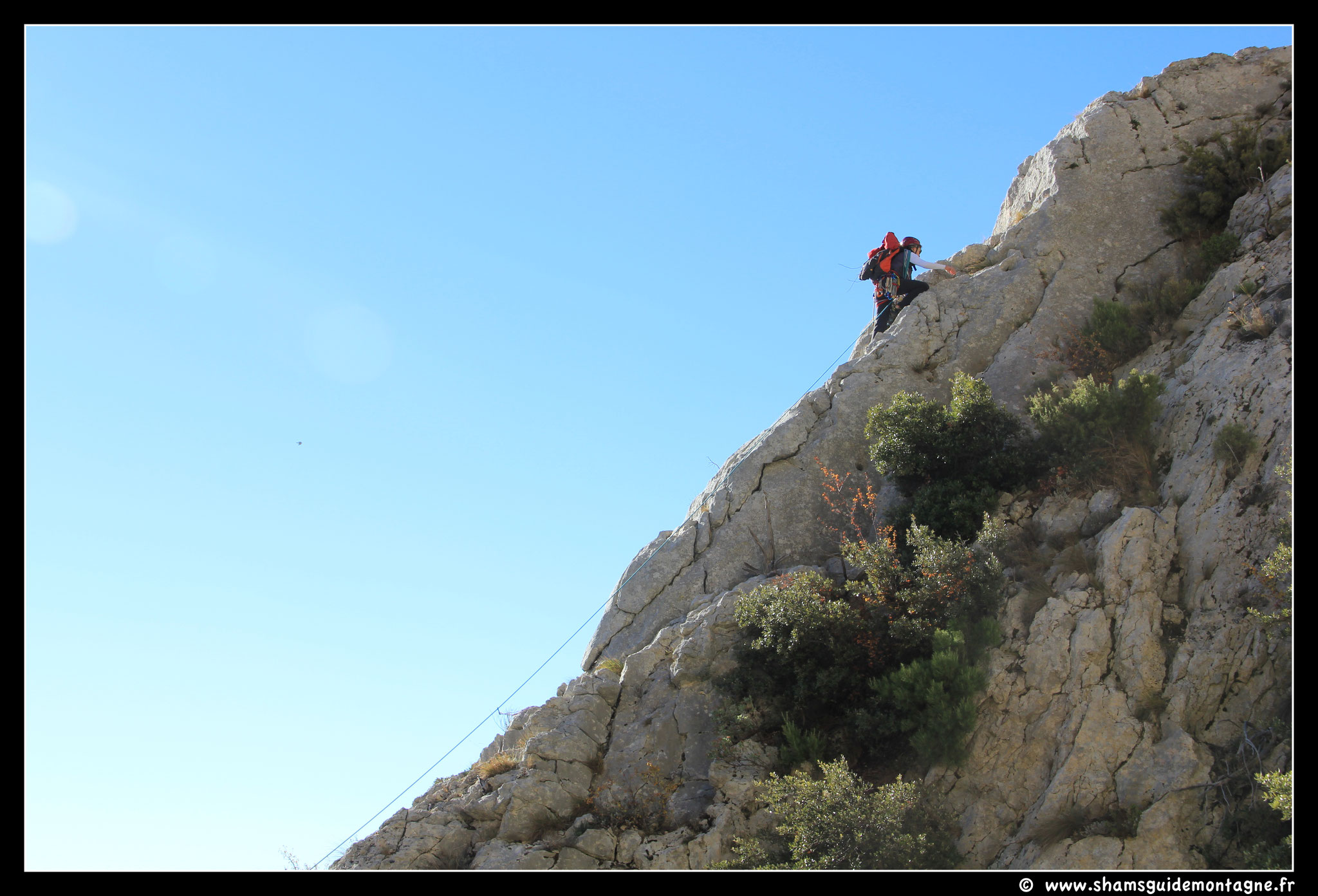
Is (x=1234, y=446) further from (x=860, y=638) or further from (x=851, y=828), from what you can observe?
A: (x=851, y=828)

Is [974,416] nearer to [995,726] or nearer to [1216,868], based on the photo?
[995,726]

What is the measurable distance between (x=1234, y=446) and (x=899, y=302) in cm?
928

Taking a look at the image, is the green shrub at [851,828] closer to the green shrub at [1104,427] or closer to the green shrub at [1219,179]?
the green shrub at [1104,427]

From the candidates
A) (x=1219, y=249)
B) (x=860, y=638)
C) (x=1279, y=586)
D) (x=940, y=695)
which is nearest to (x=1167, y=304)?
(x=1219, y=249)

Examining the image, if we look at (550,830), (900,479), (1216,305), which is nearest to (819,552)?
(900,479)

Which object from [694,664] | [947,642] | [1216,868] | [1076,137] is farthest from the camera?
[1076,137]

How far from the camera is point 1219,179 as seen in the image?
20859mm

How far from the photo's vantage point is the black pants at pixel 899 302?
22281mm

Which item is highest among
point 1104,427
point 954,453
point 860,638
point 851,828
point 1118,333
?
point 1118,333

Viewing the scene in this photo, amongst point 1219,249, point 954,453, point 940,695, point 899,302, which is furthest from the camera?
point 899,302

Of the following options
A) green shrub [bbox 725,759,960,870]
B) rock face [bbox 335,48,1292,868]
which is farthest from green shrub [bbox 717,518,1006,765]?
green shrub [bbox 725,759,960,870]

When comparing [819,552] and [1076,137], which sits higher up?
[1076,137]
